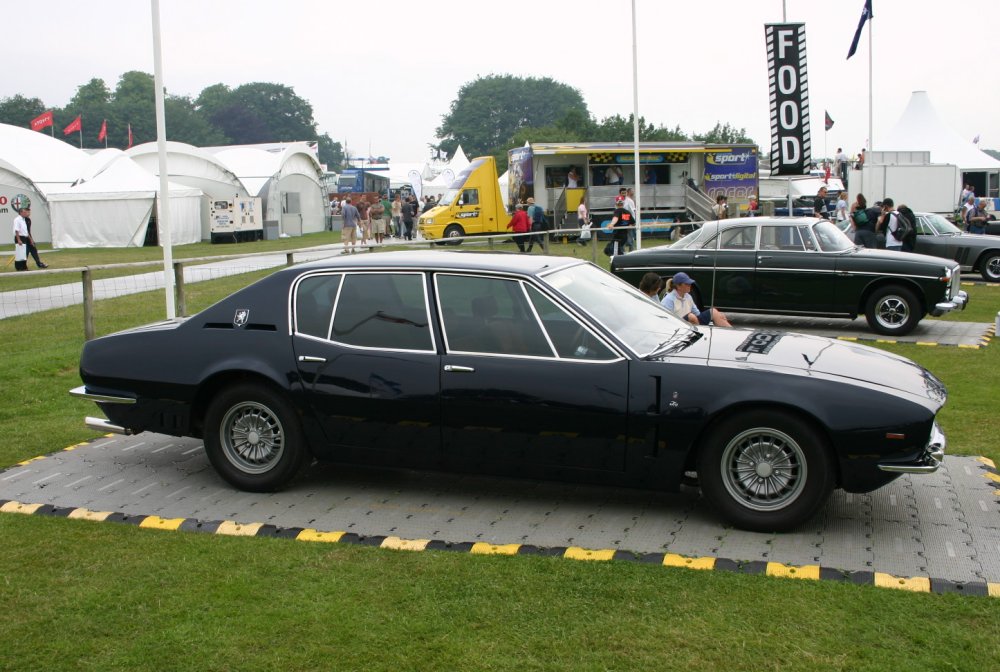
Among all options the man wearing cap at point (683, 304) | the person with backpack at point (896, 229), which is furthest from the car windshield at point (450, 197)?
the man wearing cap at point (683, 304)

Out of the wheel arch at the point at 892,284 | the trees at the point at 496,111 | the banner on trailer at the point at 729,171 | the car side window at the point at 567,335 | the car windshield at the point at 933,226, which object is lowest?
the wheel arch at the point at 892,284

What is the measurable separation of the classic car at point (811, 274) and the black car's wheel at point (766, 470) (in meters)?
8.49

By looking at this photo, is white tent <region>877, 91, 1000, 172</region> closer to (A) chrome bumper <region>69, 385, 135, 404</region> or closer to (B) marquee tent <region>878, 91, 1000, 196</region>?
(B) marquee tent <region>878, 91, 1000, 196</region>

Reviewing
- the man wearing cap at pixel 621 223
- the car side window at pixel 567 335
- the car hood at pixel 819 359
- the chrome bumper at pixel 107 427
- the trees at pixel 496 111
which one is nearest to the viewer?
the car hood at pixel 819 359

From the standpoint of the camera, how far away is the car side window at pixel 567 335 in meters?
→ 5.54

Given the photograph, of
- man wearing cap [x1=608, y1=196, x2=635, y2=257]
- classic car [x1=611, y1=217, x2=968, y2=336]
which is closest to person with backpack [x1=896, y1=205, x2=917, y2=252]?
classic car [x1=611, y1=217, x2=968, y2=336]

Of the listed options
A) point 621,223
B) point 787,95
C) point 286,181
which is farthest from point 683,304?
point 286,181

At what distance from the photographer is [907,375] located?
559 centimetres

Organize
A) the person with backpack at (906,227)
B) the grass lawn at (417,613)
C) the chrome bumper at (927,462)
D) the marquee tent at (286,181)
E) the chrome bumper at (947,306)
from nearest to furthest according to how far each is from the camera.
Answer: the grass lawn at (417,613), the chrome bumper at (927,462), the chrome bumper at (947,306), the person with backpack at (906,227), the marquee tent at (286,181)

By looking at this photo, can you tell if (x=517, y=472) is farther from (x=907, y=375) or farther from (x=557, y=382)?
(x=907, y=375)

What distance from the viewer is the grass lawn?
155 inches

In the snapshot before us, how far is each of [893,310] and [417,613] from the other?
35.2 ft

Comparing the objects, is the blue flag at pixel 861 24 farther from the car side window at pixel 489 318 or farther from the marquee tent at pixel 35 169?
the marquee tent at pixel 35 169

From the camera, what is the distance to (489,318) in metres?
5.82
